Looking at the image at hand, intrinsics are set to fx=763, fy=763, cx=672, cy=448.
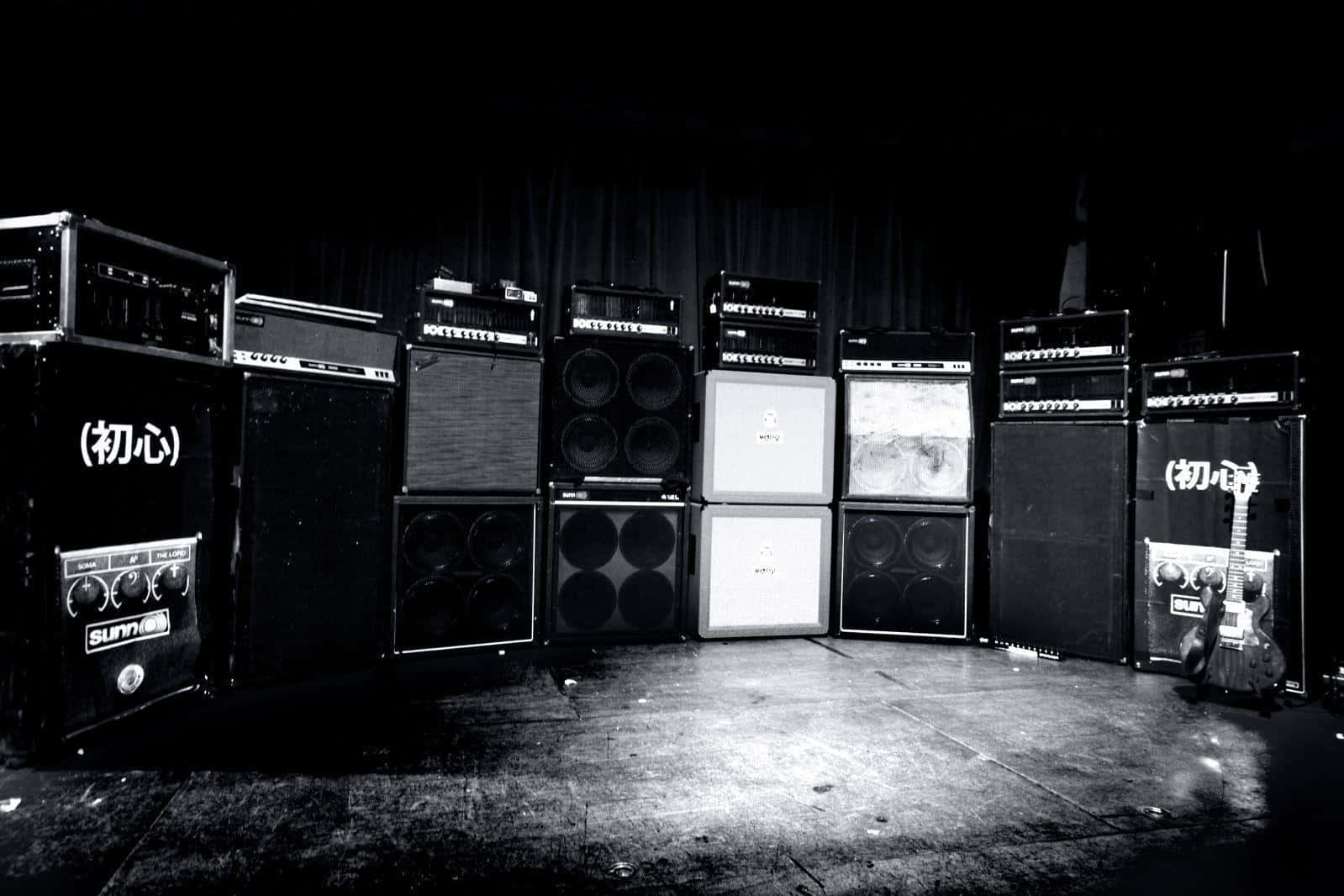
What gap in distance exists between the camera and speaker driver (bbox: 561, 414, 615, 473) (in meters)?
3.36

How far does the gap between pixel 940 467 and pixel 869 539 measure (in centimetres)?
48

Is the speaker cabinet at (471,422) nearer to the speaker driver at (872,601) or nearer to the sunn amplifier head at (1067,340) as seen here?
the speaker driver at (872,601)

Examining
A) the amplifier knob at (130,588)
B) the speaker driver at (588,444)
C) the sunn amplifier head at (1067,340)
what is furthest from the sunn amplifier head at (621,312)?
the amplifier knob at (130,588)

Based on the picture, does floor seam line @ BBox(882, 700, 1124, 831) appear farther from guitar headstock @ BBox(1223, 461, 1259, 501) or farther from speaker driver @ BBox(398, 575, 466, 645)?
speaker driver @ BBox(398, 575, 466, 645)

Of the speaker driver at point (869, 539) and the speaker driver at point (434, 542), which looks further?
the speaker driver at point (869, 539)

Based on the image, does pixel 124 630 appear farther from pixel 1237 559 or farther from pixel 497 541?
pixel 1237 559

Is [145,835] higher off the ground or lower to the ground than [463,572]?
lower

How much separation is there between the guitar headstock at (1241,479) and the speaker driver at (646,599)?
7.48 feet

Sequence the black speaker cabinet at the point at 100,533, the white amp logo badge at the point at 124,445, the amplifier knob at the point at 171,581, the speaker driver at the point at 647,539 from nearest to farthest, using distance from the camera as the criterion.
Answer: the black speaker cabinet at the point at 100,533
the white amp logo badge at the point at 124,445
the amplifier knob at the point at 171,581
the speaker driver at the point at 647,539

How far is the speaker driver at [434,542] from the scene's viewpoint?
3045 mm

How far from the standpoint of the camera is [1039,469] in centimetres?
343

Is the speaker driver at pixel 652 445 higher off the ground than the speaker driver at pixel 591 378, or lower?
lower

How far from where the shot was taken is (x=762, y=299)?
367cm

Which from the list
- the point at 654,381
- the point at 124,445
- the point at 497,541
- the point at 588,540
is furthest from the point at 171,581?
the point at 654,381
